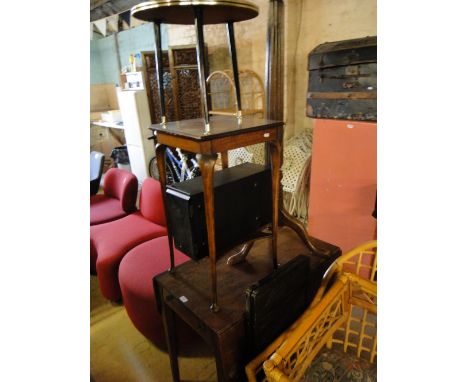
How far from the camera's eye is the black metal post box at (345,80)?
5.82ft

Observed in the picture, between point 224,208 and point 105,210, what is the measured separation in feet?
6.65

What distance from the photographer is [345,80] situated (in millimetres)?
1897

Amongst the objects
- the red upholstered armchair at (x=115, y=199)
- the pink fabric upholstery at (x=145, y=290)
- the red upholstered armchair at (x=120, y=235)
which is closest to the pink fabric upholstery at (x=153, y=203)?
the red upholstered armchair at (x=120, y=235)

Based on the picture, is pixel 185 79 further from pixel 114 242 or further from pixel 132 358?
pixel 132 358

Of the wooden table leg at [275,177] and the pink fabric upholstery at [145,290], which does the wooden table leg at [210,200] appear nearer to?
the wooden table leg at [275,177]

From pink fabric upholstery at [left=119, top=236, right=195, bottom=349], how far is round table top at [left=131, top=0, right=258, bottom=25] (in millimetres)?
1236

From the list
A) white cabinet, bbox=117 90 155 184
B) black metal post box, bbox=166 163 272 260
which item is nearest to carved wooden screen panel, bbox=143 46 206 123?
white cabinet, bbox=117 90 155 184

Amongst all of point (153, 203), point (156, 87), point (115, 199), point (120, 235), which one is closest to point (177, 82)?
point (156, 87)

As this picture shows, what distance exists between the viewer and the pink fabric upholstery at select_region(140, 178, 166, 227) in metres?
2.38
